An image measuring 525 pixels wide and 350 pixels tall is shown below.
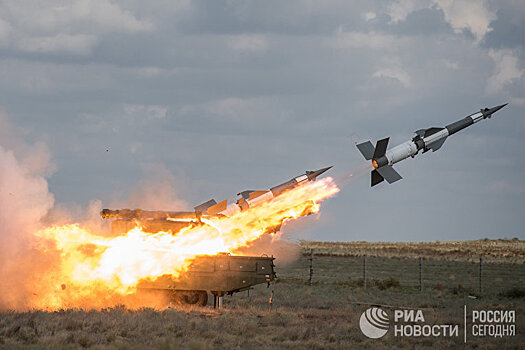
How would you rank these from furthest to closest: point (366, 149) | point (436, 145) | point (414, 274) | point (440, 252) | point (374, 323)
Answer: point (440, 252), point (414, 274), point (436, 145), point (366, 149), point (374, 323)

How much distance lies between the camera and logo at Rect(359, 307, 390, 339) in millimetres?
18016

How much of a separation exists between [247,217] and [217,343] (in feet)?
27.9

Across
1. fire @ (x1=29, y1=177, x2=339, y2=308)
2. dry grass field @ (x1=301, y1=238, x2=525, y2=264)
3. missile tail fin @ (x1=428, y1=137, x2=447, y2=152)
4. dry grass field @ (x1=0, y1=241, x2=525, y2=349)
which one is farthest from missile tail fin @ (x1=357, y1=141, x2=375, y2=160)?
dry grass field @ (x1=301, y1=238, x2=525, y2=264)

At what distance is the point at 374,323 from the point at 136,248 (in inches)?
→ 328

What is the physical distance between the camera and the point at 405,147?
2594 centimetres

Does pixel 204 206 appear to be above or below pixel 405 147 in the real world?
below

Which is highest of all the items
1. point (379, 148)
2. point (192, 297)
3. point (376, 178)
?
point (379, 148)

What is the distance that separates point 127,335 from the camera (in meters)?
16.8

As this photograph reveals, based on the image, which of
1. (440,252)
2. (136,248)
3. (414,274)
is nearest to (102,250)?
(136,248)

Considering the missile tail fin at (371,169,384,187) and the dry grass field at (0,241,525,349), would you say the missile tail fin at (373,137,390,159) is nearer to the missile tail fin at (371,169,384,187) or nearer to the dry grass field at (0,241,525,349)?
the missile tail fin at (371,169,384,187)

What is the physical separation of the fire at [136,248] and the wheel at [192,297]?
2.74ft

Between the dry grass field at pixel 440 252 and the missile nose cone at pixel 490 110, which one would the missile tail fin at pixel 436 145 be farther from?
the dry grass field at pixel 440 252

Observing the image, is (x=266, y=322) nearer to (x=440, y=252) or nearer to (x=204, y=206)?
(x=204, y=206)

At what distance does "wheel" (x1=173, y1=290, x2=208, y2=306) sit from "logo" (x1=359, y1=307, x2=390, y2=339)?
524 cm
